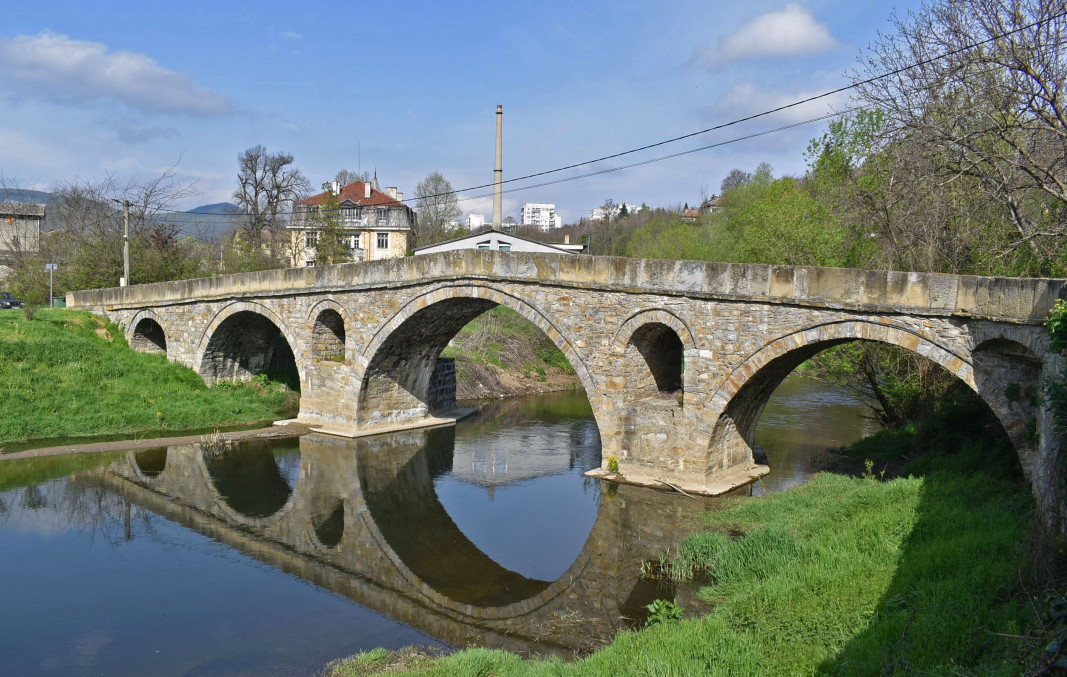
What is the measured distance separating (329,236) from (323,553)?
25.4 metres

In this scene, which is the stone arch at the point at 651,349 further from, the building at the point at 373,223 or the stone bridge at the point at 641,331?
the building at the point at 373,223

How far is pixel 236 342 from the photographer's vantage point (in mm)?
22594

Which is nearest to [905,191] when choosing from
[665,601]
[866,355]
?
[866,355]

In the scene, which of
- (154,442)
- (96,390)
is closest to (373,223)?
(96,390)

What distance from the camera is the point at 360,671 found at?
7.48 metres

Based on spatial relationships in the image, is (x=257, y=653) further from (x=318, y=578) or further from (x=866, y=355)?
(x=866, y=355)

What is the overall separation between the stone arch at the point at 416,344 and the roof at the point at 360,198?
2797cm

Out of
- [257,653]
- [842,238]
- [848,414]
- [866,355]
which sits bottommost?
[257,653]

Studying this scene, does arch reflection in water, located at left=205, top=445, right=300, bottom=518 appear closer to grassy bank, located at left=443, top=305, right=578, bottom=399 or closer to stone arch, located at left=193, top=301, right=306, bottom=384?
stone arch, located at left=193, top=301, right=306, bottom=384

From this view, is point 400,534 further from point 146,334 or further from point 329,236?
point 329,236

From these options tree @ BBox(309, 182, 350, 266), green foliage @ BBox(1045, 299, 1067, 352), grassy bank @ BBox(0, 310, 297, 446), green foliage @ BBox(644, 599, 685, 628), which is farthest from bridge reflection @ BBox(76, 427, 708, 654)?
tree @ BBox(309, 182, 350, 266)

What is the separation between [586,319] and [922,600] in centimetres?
847

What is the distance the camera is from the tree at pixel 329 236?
113ft

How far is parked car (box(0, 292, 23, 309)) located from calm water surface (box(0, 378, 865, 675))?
20475 millimetres
